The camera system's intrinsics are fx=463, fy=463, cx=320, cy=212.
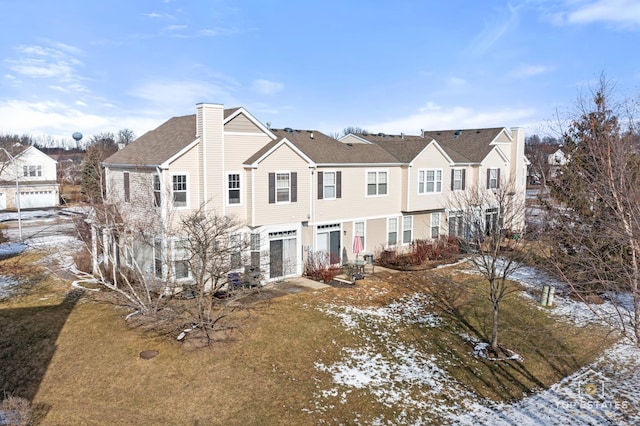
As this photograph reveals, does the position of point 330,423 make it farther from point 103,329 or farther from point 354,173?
point 354,173

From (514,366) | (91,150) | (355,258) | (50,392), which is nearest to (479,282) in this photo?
(355,258)

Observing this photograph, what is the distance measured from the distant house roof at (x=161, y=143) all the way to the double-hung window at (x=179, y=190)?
37.5 inches

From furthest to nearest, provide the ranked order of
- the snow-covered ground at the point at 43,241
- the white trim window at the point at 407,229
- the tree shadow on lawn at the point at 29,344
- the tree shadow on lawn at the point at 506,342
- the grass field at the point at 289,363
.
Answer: the white trim window at the point at 407,229, the snow-covered ground at the point at 43,241, the tree shadow on lawn at the point at 506,342, the tree shadow on lawn at the point at 29,344, the grass field at the point at 289,363

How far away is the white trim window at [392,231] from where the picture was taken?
2712 cm

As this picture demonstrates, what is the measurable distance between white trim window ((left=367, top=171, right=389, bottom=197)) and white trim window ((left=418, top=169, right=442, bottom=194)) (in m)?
2.36

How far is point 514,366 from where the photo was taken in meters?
15.0

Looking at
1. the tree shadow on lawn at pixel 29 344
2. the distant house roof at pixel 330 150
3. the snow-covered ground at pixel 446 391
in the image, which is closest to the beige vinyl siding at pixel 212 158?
the distant house roof at pixel 330 150

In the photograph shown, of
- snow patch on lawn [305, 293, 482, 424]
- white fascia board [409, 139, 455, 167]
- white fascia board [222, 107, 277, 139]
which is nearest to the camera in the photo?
snow patch on lawn [305, 293, 482, 424]

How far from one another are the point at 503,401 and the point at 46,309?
16.4m

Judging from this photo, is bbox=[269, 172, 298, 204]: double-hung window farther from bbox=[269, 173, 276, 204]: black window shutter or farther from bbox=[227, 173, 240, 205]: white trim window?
bbox=[227, 173, 240, 205]: white trim window

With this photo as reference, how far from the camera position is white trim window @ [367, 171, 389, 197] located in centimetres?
2589

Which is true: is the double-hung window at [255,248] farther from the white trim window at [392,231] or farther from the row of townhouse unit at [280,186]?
the white trim window at [392,231]

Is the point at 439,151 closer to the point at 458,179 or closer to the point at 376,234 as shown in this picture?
the point at 458,179

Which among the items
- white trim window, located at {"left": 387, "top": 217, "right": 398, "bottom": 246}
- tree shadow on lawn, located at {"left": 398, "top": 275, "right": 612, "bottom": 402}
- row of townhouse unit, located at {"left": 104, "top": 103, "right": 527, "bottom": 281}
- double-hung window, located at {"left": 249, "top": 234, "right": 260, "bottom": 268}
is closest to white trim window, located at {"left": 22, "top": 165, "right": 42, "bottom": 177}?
row of townhouse unit, located at {"left": 104, "top": 103, "right": 527, "bottom": 281}
